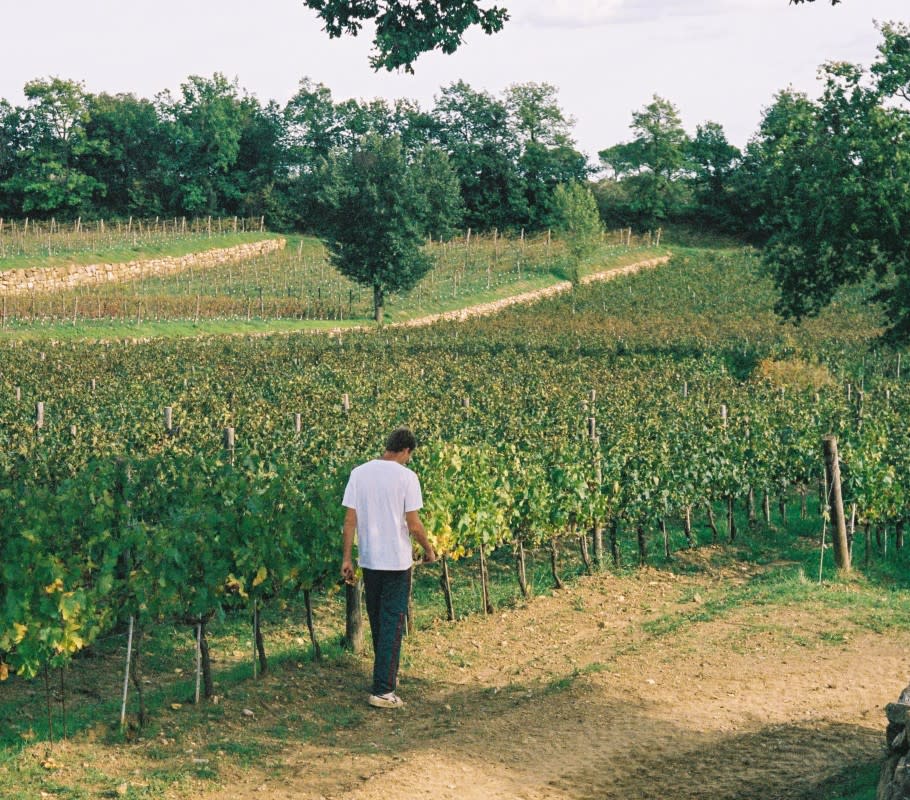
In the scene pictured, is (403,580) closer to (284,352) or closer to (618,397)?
(618,397)

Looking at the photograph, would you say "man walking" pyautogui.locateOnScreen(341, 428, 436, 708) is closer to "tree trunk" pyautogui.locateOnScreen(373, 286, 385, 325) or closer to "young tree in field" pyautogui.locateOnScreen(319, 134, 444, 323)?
"young tree in field" pyautogui.locateOnScreen(319, 134, 444, 323)

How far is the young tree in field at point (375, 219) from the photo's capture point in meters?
52.8

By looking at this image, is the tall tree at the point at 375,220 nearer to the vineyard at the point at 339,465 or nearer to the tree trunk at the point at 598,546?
the vineyard at the point at 339,465

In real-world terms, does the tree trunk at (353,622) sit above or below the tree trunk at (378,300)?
below

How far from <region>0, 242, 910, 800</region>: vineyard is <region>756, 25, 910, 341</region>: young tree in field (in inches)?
114

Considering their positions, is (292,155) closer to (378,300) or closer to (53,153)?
(53,153)

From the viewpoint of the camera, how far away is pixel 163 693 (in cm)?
954

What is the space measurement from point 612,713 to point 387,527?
2.24 m

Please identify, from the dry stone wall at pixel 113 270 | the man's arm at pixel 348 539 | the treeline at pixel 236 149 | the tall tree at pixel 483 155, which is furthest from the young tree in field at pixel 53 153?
the man's arm at pixel 348 539

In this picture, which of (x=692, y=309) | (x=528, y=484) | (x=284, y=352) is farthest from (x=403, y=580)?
(x=692, y=309)

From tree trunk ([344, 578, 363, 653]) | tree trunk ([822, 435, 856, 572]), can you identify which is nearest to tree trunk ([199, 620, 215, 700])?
tree trunk ([344, 578, 363, 653])

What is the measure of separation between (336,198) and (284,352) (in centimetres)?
1758

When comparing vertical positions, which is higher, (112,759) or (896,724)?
(896,724)

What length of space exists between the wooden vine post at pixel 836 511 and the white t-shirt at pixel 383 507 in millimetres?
7745
